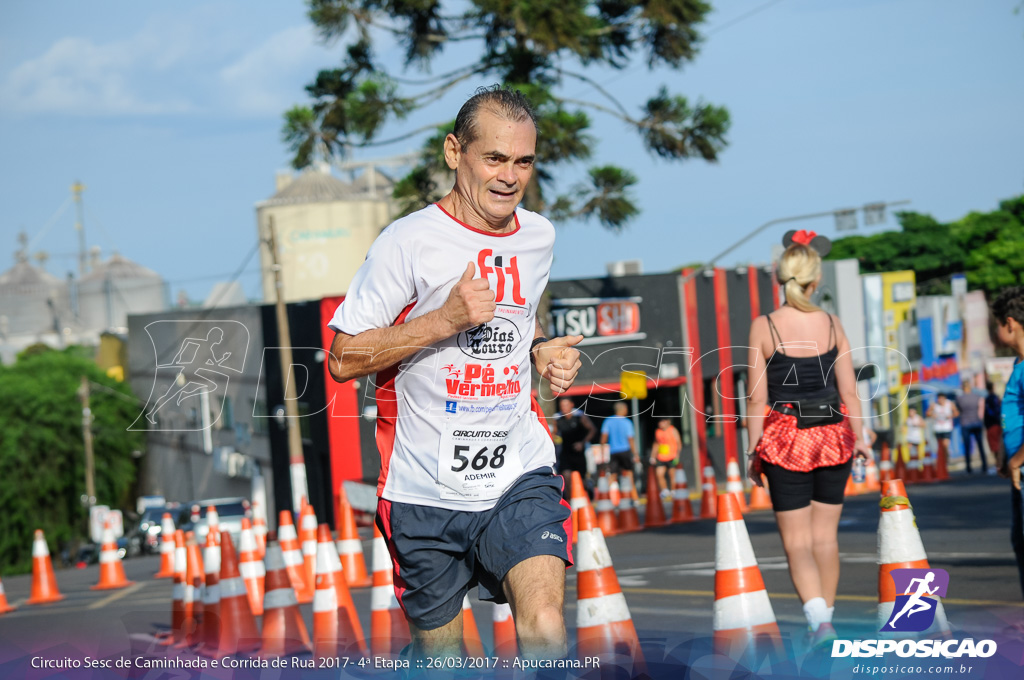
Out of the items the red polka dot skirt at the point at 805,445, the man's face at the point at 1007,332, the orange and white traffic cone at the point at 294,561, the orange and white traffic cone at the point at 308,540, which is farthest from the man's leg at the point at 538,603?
the orange and white traffic cone at the point at 308,540

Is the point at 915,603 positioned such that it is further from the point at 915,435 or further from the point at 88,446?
the point at 88,446

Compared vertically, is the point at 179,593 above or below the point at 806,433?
below

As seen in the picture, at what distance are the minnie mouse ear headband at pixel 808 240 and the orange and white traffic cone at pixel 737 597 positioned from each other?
1.67m

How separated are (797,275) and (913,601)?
5.93ft

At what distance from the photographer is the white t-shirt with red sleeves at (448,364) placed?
3545 millimetres

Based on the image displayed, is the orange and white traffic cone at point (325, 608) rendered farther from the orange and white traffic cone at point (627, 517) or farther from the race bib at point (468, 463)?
the orange and white traffic cone at point (627, 517)

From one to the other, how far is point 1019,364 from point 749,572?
1.76 metres

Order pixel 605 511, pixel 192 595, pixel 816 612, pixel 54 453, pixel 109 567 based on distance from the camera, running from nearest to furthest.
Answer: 1. pixel 816 612
2. pixel 192 595
3. pixel 605 511
4. pixel 109 567
5. pixel 54 453

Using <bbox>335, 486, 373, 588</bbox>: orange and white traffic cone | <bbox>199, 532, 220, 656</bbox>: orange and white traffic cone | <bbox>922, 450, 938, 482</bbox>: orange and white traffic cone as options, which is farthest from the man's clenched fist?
<bbox>922, 450, 938, 482</bbox>: orange and white traffic cone

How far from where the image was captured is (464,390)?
3584 mm

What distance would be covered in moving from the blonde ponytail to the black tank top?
24 centimetres

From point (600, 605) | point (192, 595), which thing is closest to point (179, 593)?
point (192, 595)

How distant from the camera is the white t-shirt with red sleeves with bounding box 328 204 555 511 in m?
3.54

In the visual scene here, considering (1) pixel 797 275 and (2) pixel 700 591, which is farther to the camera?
(2) pixel 700 591
